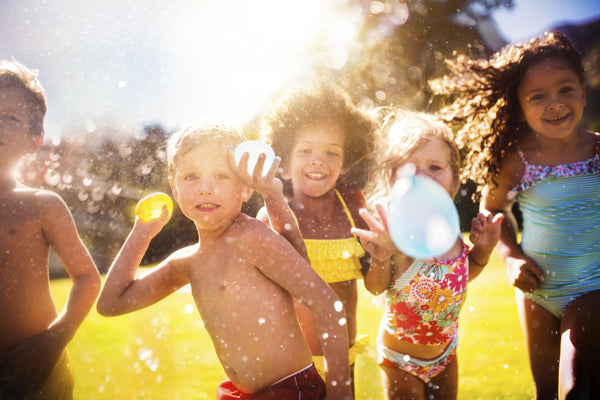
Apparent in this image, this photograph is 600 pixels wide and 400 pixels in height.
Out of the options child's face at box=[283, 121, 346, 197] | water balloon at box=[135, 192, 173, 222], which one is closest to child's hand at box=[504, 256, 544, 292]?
child's face at box=[283, 121, 346, 197]

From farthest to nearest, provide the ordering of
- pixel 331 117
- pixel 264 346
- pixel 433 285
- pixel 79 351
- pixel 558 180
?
pixel 79 351 < pixel 331 117 < pixel 558 180 < pixel 433 285 < pixel 264 346

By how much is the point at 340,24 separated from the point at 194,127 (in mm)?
11448

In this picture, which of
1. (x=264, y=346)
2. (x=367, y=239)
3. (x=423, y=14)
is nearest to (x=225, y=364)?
(x=264, y=346)

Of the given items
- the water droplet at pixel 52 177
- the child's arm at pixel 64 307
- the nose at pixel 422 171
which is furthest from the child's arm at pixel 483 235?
the water droplet at pixel 52 177

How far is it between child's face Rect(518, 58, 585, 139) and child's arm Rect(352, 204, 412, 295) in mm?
1219

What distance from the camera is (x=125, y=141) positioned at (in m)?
5.02

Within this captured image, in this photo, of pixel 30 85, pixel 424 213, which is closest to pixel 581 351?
pixel 424 213

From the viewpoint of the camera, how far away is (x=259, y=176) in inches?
77.2

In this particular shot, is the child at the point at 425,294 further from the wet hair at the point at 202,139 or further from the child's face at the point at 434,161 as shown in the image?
the wet hair at the point at 202,139

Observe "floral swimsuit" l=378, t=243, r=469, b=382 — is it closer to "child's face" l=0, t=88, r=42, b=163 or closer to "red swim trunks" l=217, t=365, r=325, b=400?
"red swim trunks" l=217, t=365, r=325, b=400

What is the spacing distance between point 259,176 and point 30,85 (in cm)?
Answer: 146

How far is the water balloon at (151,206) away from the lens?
221 cm

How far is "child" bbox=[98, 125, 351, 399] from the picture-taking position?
1.89 meters

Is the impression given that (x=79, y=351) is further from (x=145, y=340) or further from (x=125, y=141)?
(x=125, y=141)
